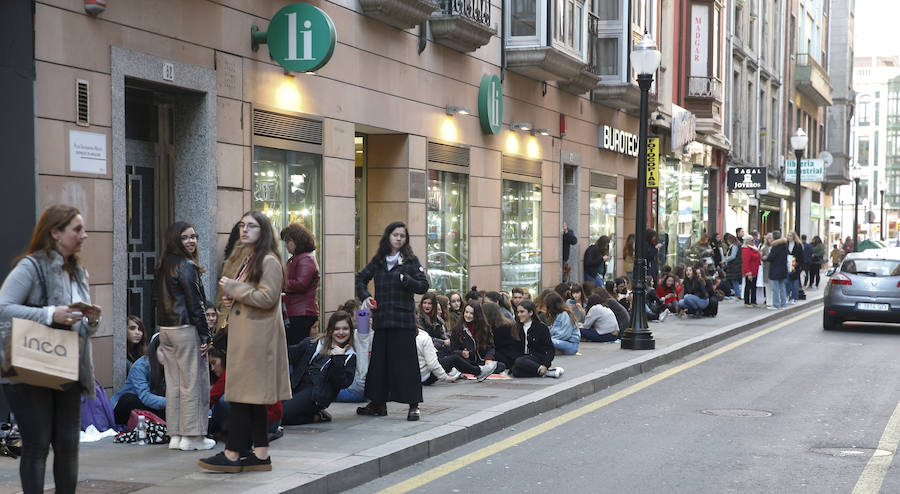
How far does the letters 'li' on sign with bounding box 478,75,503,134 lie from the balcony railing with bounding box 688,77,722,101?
14729 mm

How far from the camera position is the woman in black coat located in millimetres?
9281

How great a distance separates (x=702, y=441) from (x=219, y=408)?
4038 mm

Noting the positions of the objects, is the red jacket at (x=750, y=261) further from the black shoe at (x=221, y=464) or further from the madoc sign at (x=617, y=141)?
the black shoe at (x=221, y=464)

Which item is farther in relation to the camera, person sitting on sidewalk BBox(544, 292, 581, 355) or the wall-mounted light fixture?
the wall-mounted light fixture

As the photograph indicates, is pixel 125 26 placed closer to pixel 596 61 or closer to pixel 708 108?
pixel 596 61

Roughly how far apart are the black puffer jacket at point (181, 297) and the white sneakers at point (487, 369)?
4611 millimetres

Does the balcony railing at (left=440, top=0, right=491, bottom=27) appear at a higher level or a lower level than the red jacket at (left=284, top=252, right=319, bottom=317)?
higher

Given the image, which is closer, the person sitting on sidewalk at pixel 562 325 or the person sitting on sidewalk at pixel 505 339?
the person sitting on sidewalk at pixel 505 339

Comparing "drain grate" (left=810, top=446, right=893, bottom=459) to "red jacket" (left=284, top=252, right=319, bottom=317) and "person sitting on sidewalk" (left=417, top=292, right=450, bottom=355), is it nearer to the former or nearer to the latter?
"red jacket" (left=284, top=252, right=319, bottom=317)

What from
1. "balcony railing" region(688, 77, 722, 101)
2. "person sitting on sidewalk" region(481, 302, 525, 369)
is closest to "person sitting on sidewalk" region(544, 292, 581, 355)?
"person sitting on sidewalk" region(481, 302, 525, 369)

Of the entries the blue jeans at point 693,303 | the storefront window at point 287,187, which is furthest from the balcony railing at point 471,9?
the blue jeans at point 693,303

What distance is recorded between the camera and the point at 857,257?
20.8m

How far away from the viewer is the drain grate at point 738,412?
405 inches

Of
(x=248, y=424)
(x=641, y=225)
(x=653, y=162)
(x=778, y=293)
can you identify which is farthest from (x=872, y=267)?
(x=248, y=424)
